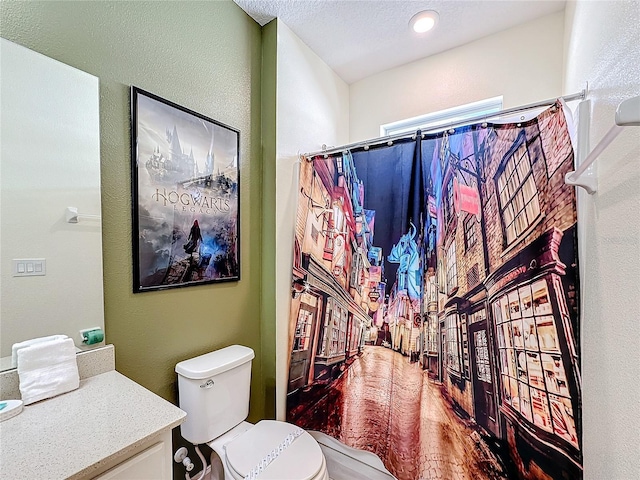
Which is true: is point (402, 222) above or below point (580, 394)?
above

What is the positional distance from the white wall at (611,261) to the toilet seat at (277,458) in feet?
3.21

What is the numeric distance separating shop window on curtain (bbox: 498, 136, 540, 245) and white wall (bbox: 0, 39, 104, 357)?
5.60 feet

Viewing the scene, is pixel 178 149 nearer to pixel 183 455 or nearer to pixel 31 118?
pixel 31 118

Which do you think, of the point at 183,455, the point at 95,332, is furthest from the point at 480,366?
the point at 95,332

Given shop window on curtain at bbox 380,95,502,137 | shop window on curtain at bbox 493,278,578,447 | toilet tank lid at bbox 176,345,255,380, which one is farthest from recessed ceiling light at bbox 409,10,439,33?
toilet tank lid at bbox 176,345,255,380

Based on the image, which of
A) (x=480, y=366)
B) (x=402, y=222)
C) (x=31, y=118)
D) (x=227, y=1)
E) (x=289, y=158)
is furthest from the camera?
(x=289, y=158)

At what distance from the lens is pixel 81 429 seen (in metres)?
0.81

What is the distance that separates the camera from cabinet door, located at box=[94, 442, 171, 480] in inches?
29.8

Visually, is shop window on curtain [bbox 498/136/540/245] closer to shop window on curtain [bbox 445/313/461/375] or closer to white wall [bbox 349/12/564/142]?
shop window on curtain [bbox 445/313/461/375]

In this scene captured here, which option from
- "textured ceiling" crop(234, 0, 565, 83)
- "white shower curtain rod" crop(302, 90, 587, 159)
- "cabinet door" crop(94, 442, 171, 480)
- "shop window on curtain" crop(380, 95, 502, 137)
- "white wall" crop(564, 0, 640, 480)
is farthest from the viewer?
"shop window on curtain" crop(380, 95, 502, 137)

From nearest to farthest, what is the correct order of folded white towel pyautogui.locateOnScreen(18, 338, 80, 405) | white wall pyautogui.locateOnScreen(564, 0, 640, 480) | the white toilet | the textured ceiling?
1. white wall pyautogui.locateOnScreen(564, 0, 640, 480)
2. folded white towel pyautogui.locateOnScreen(18, 338, 80, 405)
3. the white toilet
4. the textured ceiling

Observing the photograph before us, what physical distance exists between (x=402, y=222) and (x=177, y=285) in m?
1.20

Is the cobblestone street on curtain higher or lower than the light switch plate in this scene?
lower

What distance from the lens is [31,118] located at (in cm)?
98
